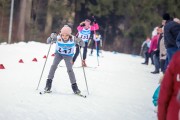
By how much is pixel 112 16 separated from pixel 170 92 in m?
34.1

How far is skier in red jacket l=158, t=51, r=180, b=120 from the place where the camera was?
3172mm

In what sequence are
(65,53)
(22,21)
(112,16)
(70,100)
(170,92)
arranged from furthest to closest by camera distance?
(112,16) < (22,21) < (65,53) < (70,100) < (170,92)

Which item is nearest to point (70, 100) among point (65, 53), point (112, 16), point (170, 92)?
point (65, 53)

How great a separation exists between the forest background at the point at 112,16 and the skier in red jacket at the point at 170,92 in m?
29.2

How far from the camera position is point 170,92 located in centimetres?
325

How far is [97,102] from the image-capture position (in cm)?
770

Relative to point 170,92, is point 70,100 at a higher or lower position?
lower

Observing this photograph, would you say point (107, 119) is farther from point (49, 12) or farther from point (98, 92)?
point (49, 12)

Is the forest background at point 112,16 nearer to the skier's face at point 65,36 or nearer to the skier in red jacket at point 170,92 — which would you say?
the skier's face at point 65,36

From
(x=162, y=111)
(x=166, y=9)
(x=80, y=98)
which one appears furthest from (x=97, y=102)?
(x=166, y=9)

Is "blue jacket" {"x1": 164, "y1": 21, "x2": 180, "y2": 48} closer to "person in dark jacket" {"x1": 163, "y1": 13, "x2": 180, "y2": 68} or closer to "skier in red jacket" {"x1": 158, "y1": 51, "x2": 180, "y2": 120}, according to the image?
"person in dark jacket" {"x1": 163, "y1": 13, "x2": 180, "y2": 68}

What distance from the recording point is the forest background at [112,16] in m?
34.5

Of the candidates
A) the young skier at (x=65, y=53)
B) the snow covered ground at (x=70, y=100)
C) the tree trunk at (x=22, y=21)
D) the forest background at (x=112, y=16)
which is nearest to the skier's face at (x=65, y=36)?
the young skier at (x=65, y=53)

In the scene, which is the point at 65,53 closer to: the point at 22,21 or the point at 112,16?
the point at 22,21
